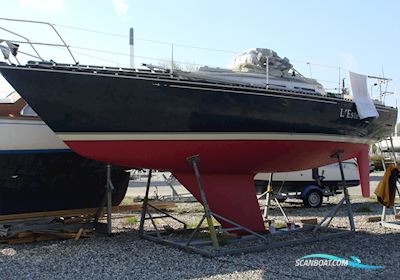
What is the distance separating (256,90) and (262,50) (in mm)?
1584

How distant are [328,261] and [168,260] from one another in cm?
207

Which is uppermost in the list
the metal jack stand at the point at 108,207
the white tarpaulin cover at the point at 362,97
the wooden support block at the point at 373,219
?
the white tarpaulin cover at the point at 362,97

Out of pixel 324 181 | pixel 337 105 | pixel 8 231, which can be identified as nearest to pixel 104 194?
pixel 8 231

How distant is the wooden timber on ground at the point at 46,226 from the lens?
25.7 feet

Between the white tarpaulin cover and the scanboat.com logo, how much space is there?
3.35 metres

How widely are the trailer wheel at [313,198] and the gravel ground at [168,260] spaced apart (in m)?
4.33

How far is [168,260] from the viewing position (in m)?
6.46

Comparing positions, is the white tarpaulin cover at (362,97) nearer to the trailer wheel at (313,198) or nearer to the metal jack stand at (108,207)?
the trailer wheel at (313,198)

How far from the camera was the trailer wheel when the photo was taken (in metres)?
13.0

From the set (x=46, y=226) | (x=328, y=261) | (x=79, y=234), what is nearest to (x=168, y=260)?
(x=328, y=261)

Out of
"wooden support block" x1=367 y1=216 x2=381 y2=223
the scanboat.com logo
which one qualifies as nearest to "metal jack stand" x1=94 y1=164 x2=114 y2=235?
the scanboat.com logo

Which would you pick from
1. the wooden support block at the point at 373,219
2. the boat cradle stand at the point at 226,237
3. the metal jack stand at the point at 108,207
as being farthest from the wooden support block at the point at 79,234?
the wooden support block at the point at 373,219

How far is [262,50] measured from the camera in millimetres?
8852

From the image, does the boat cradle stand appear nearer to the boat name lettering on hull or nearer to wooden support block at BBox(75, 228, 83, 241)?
the boat name lettering on hull
